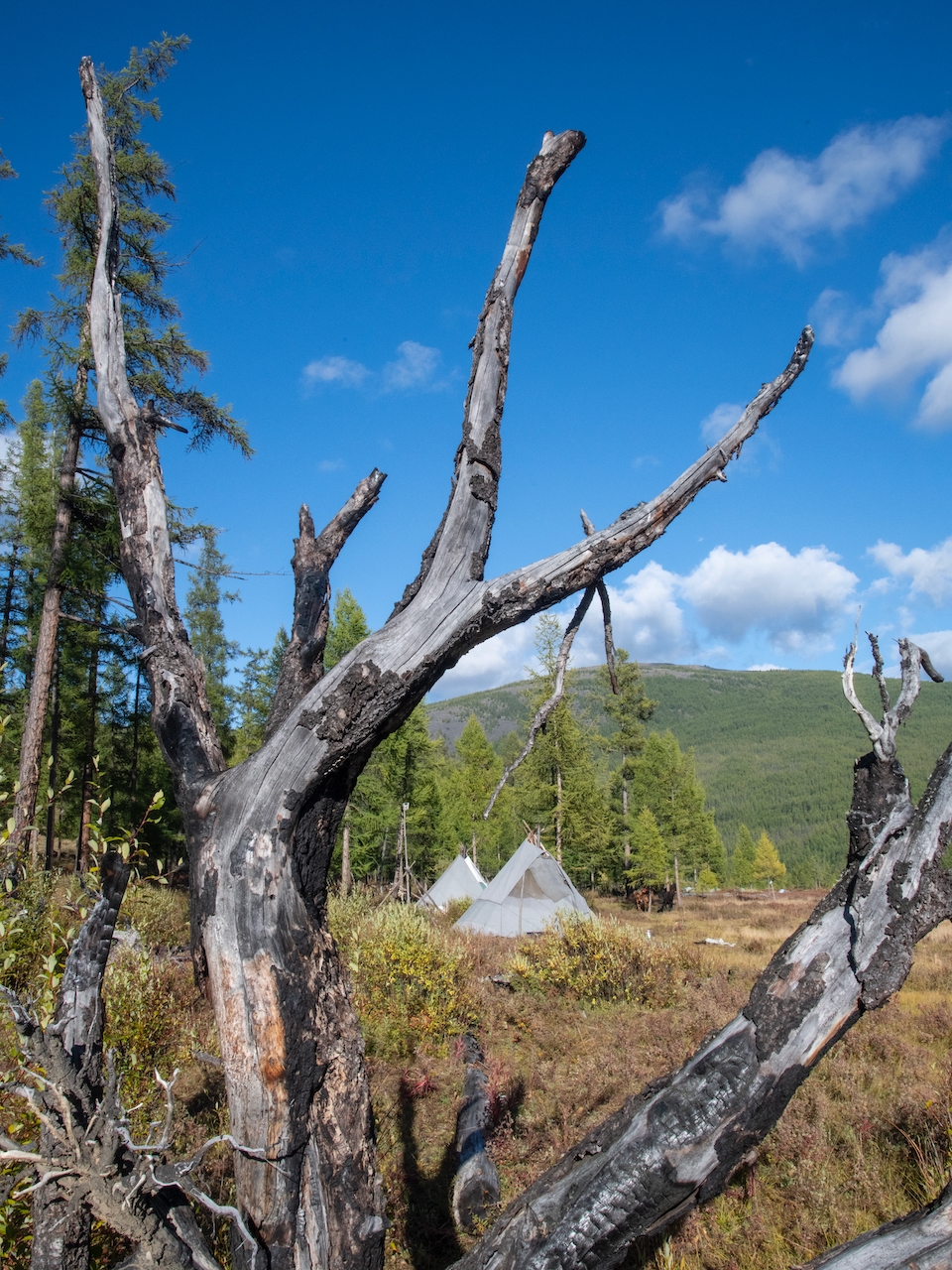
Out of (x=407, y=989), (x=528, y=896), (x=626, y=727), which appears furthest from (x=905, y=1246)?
(x=626, y=727)

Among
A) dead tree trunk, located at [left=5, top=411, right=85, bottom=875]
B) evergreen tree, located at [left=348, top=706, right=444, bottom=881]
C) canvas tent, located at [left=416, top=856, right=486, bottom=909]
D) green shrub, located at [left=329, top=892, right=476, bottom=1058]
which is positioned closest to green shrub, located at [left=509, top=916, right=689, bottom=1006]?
green shrub, located at [left=329, top=892, right=476, bottom=1058]

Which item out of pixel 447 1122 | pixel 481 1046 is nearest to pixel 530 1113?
pixel 447 1122

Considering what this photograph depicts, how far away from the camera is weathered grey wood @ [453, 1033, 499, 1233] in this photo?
16.1ft

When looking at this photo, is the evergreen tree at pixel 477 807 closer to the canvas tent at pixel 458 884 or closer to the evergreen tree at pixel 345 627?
the canvas tent at pixel 458 884

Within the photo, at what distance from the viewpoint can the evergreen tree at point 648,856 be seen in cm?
3175

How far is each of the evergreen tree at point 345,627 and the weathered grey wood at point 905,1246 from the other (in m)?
19.9

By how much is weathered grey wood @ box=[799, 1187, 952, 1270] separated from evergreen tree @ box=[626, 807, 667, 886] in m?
31.5

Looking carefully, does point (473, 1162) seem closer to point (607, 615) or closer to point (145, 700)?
point (607, 615)

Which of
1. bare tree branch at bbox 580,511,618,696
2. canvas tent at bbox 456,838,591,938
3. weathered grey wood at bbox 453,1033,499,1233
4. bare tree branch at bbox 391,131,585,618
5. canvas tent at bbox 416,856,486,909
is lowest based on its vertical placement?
canvas tent at bbox 416,856,486,909

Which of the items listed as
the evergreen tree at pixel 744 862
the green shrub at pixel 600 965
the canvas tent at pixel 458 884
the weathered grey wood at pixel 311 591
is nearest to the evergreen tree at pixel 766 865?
the evergreen tree at pixel 744 862

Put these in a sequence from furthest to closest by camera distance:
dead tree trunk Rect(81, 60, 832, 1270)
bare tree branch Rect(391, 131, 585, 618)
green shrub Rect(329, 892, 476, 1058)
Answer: green shrub Rect(329, 892, 476, 1058), bare tree branch Rect(391, 131, 585, 618), dead tree trunk Rect(81, 60, 832, 1270)

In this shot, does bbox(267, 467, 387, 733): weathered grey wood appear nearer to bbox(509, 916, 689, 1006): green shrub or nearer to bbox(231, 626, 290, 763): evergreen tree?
bbox(509, 916, 689, 1006): green shrub

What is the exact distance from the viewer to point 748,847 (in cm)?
7075

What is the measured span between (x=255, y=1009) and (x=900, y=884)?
2.21 meters
